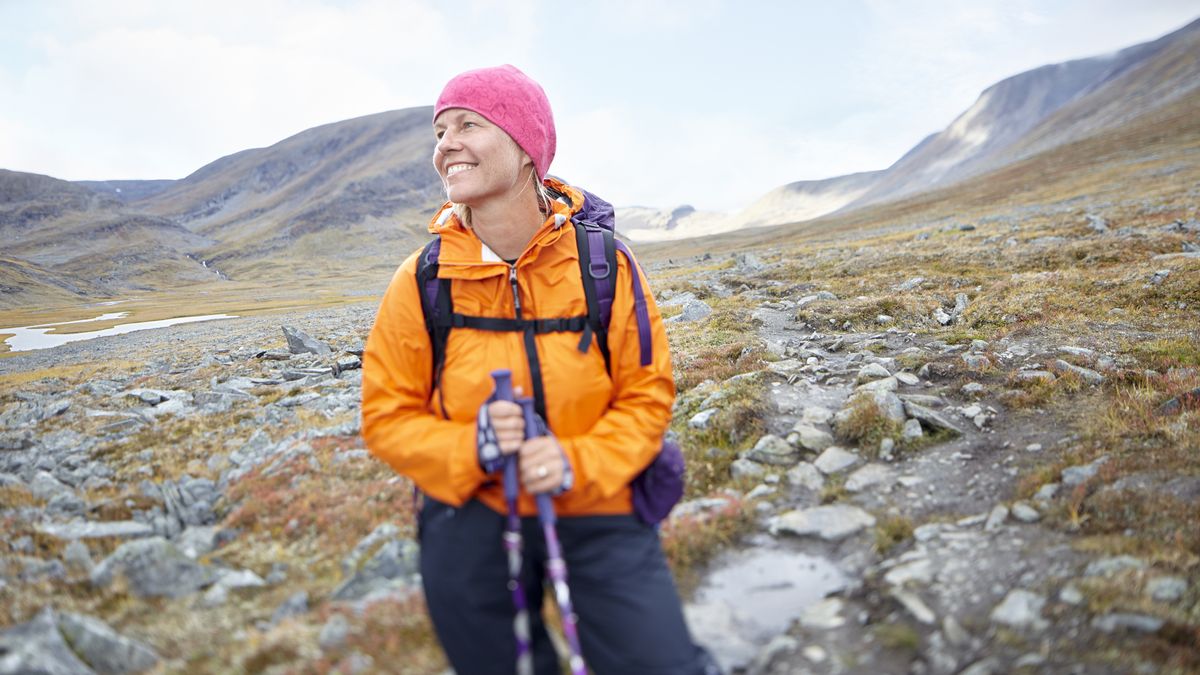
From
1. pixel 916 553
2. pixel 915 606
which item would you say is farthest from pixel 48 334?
pixel 915 606

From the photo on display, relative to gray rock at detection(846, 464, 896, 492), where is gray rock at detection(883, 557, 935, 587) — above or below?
below

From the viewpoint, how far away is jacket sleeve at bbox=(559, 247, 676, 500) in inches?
142

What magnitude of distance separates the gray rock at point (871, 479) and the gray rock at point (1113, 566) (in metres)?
2.05

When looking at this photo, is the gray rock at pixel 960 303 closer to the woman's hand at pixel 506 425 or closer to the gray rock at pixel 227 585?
the woman's hand at pixel 506 425

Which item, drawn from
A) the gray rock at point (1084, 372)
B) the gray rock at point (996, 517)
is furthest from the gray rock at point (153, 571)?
the gray rock at point (1084, 372)

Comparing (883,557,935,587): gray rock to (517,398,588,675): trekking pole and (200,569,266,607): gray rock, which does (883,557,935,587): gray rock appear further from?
(200,569,266,607): gray rock

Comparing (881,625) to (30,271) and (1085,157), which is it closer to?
(1085,157)

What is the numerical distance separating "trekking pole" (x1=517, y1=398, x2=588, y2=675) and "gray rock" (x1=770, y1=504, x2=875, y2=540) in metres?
2.67

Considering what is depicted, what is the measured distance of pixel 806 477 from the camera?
649 cm

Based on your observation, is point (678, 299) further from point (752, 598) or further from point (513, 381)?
point (513, 381)

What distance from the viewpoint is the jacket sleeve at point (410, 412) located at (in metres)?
3.53

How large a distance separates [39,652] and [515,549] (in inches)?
128

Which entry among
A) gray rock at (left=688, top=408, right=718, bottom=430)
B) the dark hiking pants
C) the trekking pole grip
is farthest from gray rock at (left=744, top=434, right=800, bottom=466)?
the trekking pole grip

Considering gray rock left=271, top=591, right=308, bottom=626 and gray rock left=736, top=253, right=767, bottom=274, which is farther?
gray rock left=736, top=253, right=767, bottom=274
